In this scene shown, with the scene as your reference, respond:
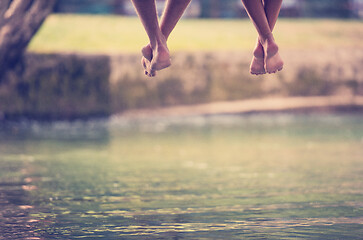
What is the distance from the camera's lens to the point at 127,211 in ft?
14.6

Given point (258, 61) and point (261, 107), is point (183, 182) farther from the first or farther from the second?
point (261, 107)

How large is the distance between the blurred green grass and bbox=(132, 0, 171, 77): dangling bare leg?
27.6 feet

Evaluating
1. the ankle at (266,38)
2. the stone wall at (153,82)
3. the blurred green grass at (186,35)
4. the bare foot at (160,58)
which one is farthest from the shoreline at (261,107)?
the bare foot at (160,58)

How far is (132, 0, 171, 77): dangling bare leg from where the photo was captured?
139 inches

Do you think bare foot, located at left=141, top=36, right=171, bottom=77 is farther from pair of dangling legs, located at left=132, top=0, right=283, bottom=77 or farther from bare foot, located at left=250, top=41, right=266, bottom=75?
bare foot, located at left=250, top=41, right=266, bottom=75

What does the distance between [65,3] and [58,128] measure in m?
8.56

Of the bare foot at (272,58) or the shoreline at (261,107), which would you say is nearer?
the bare foot at (272,58)

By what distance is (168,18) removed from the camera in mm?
3742

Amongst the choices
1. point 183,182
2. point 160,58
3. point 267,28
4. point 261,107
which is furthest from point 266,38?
point 261,107

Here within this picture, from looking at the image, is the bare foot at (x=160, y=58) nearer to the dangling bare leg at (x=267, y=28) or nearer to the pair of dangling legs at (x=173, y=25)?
the pair of dangling legs at (x=173, y=25)

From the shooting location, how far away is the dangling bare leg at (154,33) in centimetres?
353

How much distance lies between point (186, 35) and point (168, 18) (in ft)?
34.7

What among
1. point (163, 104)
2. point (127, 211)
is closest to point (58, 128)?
point (163, 104)

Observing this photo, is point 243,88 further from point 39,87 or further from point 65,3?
point 65,3
